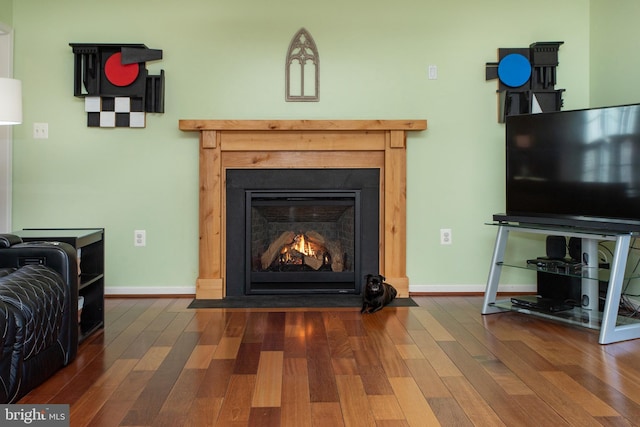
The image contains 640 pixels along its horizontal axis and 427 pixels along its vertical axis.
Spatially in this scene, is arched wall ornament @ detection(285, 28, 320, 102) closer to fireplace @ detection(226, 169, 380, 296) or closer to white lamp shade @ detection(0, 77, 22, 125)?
fireplace @ detection(226, 169, 380, 296)

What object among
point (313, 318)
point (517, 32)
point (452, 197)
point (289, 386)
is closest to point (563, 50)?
point (517, 32)

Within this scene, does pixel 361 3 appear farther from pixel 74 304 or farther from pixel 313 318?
pixel 74 304

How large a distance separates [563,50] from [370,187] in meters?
1.73

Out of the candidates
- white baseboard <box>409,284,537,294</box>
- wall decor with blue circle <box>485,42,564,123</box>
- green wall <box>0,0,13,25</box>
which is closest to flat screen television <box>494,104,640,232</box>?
wall decor with blue circle <box>485,42,564,123</box>

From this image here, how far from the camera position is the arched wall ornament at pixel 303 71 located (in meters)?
4.32

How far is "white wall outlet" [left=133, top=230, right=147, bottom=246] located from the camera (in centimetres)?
434

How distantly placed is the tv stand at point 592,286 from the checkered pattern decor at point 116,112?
259 centimetres

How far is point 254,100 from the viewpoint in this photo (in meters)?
4.33

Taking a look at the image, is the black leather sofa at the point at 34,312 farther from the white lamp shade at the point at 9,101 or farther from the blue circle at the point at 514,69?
the blue circle at the point at 514,69

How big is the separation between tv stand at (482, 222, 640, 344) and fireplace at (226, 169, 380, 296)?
0.92 meters

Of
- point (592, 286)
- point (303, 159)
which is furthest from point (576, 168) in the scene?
point (303, 159)

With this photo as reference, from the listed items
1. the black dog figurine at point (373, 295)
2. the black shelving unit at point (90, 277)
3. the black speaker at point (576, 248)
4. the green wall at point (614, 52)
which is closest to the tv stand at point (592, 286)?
the black speaker at point (576, 248)

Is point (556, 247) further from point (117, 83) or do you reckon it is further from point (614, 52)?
point (117, 83)

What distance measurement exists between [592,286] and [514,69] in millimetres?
1633
